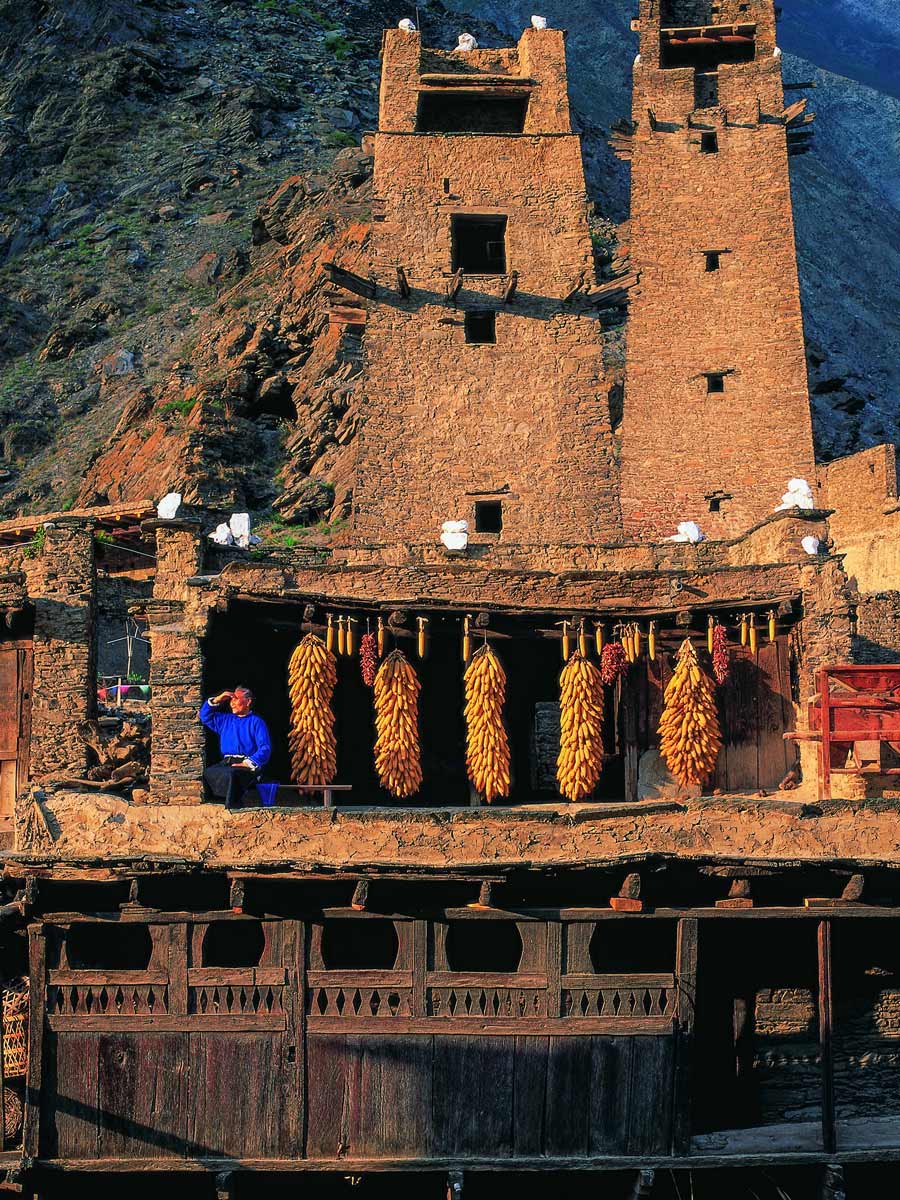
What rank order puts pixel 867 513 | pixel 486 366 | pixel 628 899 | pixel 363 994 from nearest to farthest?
pixel 628 899
pixel 363 994
pixel 486 366
pixel 867 513

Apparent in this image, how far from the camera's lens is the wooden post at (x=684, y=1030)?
17.6 meters

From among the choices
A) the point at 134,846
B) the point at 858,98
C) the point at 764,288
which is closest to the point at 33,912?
the point at 134,846

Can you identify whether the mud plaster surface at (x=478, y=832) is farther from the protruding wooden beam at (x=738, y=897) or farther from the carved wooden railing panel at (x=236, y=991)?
the carved wooden railing panel at (x=236, y=991)

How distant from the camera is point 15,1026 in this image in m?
19.2

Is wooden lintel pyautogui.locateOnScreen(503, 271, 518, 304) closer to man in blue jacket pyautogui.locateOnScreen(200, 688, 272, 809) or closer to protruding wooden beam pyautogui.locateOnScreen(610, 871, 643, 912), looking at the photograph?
man in blue jacket pyautogui.locateOnScreen(200, 688, 272, 809)

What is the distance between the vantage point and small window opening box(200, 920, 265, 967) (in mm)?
18844

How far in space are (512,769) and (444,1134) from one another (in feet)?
18.1

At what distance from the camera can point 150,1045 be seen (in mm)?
17703

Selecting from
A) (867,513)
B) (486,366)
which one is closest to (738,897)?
(486,366)

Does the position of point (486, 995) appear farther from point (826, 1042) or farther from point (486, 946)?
point (826, 1042)

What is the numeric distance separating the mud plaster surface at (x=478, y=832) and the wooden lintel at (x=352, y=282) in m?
11.8

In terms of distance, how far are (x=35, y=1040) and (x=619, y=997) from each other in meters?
6.39

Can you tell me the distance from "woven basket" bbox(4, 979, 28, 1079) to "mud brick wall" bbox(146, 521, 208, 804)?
2939 millimetres

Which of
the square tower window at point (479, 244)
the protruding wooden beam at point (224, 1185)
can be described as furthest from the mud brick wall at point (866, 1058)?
the square tower window at point (479, 244)
